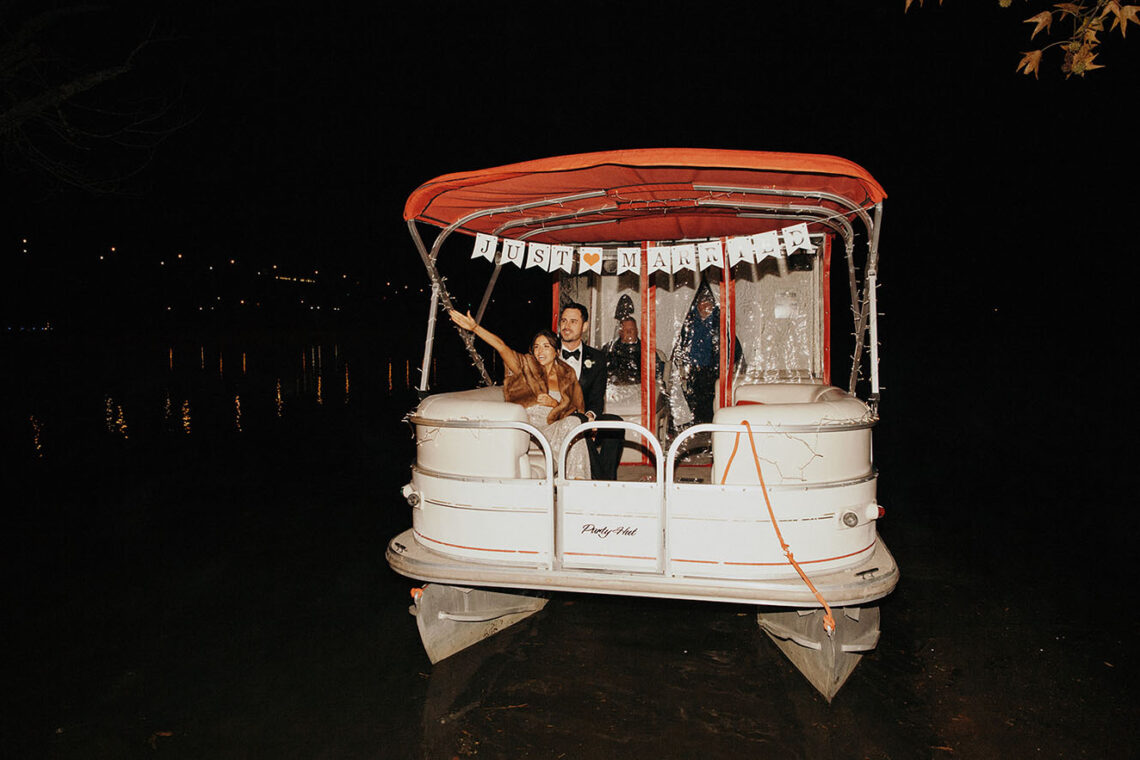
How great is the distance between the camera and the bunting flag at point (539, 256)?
5477 millimetres

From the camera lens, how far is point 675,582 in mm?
3818

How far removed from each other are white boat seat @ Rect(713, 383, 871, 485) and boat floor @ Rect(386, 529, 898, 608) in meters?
0.54

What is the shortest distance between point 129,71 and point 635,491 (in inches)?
428

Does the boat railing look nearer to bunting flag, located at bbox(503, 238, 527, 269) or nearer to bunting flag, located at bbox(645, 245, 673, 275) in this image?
bunting flag, located at bbox(503, 238, 527, 269)

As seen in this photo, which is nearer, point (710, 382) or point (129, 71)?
point (710, 382)

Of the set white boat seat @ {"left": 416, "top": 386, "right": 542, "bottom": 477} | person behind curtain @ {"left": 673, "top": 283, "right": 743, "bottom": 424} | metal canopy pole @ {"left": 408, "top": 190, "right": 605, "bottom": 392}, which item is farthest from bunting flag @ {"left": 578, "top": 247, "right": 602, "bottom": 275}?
person behind curtain @ {"left": 673, "top": 283, "right": 743, "bottom": 424}

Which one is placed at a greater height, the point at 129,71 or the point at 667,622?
the point at 129,71

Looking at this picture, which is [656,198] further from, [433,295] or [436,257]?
[433,295]

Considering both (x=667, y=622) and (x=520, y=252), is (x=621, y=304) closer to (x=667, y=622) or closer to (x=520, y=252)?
(x=520, y=252)

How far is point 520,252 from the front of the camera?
215 inches

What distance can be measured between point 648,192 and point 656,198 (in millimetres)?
281

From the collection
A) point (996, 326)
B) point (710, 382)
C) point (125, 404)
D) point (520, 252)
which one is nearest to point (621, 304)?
point (710, 382)

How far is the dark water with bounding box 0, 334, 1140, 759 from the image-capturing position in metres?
3.81

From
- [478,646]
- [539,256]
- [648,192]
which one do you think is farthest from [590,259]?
[478,646]
